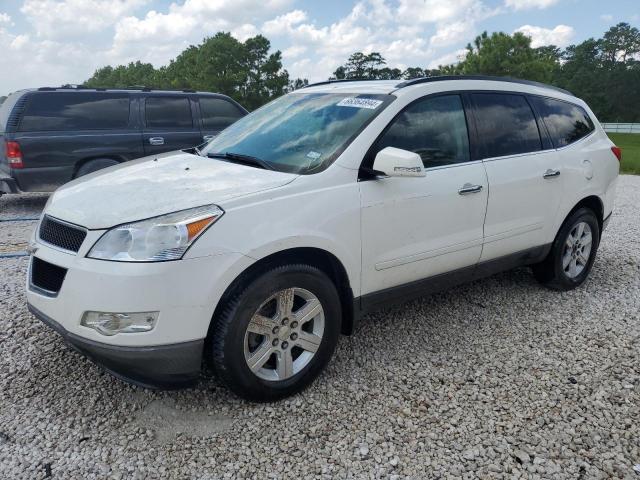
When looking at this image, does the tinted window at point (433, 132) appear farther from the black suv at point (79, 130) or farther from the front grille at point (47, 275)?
the black suv at point (79, 130)

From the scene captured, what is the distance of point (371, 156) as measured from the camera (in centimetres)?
306

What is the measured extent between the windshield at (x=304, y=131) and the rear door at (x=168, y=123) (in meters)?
4.82

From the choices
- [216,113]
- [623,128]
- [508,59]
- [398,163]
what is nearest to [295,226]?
[398,163]

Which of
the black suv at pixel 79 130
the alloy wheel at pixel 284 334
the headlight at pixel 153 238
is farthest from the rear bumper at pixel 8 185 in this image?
the alloy wheel at pixel 284 334

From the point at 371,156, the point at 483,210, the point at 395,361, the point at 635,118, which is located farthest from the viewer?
the point at 635,118

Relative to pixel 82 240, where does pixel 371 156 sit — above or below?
above

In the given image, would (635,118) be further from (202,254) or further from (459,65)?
(202,254)

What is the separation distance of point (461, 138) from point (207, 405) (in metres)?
2.43

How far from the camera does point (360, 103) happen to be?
333cm

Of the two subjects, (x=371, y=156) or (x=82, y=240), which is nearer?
(x=82, y=240)

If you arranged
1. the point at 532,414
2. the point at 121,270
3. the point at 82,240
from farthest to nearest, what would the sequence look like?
the point at 532,414 < the point at 82,240 < the point at 121,270

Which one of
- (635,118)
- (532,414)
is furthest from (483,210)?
(635,118)

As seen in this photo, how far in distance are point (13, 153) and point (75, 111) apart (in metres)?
1.08

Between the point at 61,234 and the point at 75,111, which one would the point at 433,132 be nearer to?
the point at 61,234
